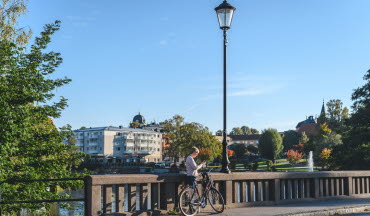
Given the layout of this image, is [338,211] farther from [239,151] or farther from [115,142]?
[115,142]

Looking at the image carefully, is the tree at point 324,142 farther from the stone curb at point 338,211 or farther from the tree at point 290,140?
the stone curb at point 338,211

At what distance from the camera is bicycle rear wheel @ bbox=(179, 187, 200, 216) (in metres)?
10.6

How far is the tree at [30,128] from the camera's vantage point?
1430 centimetres

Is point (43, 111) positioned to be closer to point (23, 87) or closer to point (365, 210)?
point (23, 87)

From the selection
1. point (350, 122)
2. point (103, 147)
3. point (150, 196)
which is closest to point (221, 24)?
point (150, 196)

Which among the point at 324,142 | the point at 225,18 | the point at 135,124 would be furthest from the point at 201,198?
the point at 135,124

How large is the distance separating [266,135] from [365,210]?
4168 inches

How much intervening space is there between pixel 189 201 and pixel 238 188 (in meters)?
2.42

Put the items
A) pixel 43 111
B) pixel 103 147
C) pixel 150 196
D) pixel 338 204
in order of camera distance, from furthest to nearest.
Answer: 1. pixel 103 147
2. pixel 43 111
3. pixel 338 204
4. pixel 150 196

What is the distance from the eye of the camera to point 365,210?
13.3 meters

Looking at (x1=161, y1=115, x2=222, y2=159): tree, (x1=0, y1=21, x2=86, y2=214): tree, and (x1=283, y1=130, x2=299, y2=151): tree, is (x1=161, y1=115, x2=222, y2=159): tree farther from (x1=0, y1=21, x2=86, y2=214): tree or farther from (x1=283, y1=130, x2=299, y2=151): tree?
(x1=0, y1=21, x2=86, y2=214): tree

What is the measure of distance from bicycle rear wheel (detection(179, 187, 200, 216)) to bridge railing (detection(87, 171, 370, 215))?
0.43 m

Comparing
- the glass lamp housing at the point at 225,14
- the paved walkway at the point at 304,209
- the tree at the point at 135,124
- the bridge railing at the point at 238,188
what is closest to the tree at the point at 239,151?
the tree at the point at 135,124

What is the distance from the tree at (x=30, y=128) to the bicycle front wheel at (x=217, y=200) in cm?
638
